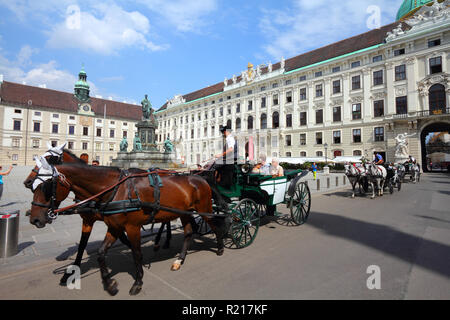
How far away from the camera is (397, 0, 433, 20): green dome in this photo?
3184 cm

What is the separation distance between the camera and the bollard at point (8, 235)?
12.7 feet

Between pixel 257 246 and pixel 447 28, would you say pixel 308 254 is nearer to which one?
pixel 257 246

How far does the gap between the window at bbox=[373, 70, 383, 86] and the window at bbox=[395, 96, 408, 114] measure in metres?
3.19

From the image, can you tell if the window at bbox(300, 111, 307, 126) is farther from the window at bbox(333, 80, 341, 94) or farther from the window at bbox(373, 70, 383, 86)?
the window at bbox(373, 70, 383, 86)

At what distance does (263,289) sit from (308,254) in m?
1.52

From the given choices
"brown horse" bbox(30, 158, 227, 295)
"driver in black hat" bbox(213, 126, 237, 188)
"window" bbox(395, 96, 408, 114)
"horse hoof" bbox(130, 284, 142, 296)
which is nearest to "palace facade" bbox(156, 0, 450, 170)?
"window" bbox(395, 96, 408, 114)

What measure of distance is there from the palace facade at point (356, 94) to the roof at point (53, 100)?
32.3m

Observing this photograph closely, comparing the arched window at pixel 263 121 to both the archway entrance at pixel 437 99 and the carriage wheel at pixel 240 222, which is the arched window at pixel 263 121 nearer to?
the archway entrance at pixel 437 99

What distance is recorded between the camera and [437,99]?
26297mm

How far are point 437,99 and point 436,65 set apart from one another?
394cm

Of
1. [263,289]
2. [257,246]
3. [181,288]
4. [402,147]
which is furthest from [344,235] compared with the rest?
[402,147]

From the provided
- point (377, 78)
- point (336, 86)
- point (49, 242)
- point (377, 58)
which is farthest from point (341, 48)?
point (49, 242)

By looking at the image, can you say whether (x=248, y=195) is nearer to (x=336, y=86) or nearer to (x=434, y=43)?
(x=336, y=86)

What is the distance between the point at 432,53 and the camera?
26281mm
